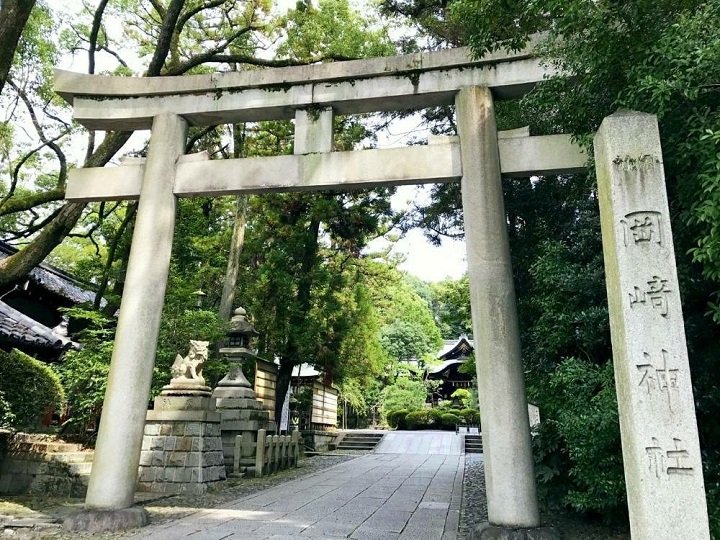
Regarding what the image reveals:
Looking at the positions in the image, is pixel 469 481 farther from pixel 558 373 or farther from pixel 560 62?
pixel 560 62

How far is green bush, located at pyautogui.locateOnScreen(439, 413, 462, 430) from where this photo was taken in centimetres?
2484

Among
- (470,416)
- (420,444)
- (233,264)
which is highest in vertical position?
(233,264)

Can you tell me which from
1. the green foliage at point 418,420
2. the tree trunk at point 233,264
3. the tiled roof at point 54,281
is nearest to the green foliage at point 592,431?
the tree trunk at point 233,264

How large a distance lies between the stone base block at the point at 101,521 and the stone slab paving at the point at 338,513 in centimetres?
24

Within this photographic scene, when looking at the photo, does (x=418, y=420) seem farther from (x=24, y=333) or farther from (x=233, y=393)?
(x=24, y=333)

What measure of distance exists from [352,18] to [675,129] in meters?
12.2

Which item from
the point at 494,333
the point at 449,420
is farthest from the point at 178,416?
the point at 449,420

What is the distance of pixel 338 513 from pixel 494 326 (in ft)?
11.5

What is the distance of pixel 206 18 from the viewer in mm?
13523

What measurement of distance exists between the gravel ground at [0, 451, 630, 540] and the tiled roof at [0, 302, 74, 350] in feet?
7.96

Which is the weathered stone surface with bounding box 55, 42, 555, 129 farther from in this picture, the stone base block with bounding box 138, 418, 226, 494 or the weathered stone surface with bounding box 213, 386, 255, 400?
the weathered stone surface with bounding box 213, 386, 255, 400

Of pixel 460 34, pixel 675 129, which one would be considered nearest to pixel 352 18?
pixel 460 34

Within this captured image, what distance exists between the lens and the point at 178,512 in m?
6.88

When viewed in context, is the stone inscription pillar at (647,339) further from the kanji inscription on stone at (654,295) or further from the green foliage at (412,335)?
the green foliage at (412,335)
